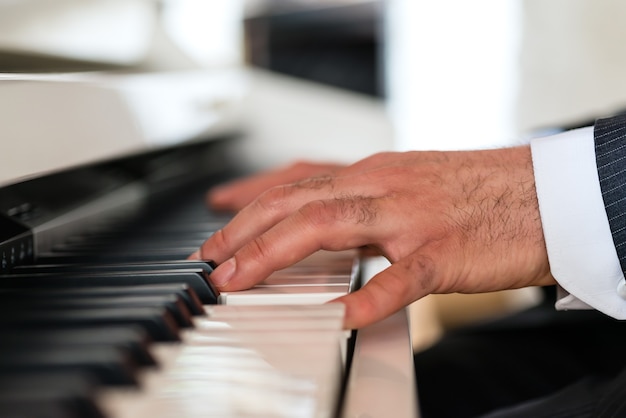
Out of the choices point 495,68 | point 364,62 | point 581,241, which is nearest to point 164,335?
point 581,241

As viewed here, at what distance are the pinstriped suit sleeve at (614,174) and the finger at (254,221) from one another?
0.90 feet

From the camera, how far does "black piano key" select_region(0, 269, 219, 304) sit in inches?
24.3

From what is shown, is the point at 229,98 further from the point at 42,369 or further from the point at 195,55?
the point at 42,369

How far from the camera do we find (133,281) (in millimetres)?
621

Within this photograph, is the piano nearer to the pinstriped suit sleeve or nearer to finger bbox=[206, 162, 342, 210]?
finger bbox=[206, 162, 342, 210]

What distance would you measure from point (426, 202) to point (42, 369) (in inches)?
15.7

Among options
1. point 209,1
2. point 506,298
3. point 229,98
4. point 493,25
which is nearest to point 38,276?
point 229,98

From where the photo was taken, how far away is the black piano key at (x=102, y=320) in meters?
0.51

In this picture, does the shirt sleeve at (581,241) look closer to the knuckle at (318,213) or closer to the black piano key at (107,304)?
the knuckle at (318,213)

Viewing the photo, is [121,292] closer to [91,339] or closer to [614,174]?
[91,339]

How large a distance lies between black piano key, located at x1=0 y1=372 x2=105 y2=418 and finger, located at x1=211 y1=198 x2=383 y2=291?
0.81ft

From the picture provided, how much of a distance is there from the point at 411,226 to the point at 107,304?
0.93ft

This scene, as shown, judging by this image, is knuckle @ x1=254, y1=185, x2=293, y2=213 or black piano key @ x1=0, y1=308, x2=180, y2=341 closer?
black piano key @ x1=0, y1=308, x2=180, y2=341

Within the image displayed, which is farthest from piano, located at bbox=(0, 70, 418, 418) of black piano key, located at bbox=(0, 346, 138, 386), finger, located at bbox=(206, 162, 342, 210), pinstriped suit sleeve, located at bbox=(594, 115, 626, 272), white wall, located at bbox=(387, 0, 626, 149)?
white wall, located at bbox=(387, 0, 626, 149)
